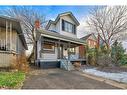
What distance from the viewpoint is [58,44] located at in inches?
669

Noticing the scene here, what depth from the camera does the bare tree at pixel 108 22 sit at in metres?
25.7

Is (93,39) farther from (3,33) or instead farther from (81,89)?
(81,89)

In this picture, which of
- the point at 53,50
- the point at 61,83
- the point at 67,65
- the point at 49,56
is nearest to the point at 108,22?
the point at 53,50

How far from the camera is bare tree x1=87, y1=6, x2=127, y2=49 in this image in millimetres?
25731

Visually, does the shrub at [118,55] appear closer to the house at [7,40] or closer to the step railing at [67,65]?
the step railing at [67,65]

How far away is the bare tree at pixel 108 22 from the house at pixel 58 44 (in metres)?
7.56

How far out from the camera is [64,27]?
19000mm

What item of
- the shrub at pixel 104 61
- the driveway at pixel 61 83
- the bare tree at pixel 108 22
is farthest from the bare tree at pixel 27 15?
the driveway at pixel 61 83

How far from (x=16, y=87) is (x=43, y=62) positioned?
25.9 ft

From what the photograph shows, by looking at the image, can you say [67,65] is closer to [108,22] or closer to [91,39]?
[108,22]

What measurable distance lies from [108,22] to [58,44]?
45.4 feet

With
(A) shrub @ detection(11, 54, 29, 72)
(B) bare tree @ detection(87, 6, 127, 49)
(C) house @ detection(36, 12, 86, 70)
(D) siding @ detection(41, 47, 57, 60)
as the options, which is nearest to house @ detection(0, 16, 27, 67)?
(A) shrub @ detection(11, 54, 29, 72)

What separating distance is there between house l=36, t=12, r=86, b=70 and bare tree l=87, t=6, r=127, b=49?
7.56 meters
